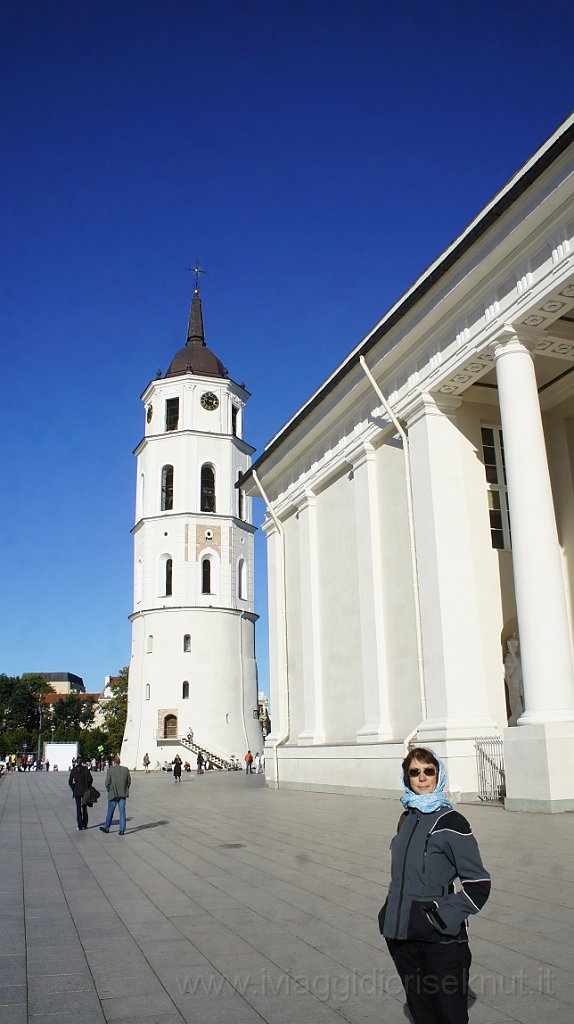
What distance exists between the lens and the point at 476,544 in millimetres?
19016

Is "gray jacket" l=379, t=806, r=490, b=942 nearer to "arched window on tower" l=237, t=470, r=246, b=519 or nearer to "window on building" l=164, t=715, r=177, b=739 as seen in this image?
"window on building" l=164, t=715, r=177, b=739

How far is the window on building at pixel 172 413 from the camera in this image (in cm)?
5959

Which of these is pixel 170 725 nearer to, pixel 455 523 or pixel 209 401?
pixel 209 401

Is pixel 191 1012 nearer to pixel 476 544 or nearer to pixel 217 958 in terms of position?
pixel 217 958

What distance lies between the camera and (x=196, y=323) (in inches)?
2685

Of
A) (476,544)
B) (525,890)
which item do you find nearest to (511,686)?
(476,544)

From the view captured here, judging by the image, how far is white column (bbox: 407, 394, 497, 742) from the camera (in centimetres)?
1756

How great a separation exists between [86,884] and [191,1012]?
17.0 feet

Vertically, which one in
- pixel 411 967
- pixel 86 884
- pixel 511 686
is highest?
pixel 511 686

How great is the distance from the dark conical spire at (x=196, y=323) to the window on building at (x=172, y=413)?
8387 millimetres

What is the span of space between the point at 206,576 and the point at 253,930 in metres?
50.2

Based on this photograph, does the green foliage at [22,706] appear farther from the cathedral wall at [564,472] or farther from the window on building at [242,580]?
the cathedral wall at [564,472]

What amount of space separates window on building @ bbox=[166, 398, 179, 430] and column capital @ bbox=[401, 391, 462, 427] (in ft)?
136

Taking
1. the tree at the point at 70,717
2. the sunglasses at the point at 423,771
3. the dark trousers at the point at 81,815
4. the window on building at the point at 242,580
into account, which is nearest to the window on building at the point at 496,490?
the dark trousers at the point at 81,815
